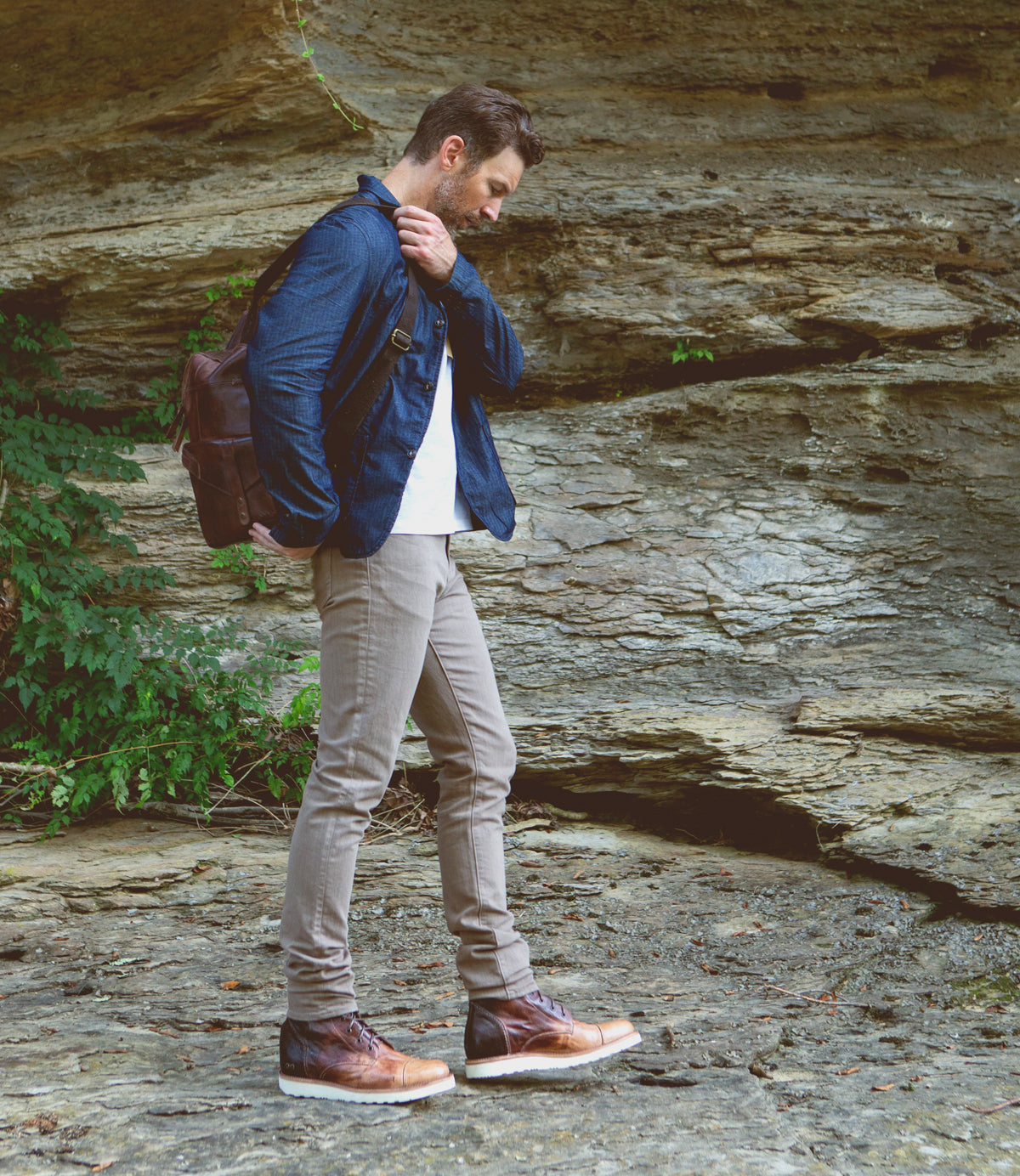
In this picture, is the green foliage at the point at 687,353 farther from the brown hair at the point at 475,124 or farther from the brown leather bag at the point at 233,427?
the brown leather bag at the point at 233,427

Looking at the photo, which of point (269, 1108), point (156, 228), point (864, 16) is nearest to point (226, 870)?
point (269, 1108)

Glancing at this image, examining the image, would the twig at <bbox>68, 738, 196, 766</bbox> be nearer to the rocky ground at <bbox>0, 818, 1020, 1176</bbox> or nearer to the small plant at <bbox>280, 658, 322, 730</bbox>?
the rocky ground at <bbox>0, 818, 1020, 1176</bbox>

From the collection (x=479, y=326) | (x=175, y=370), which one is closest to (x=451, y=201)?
(x=479, y=326)

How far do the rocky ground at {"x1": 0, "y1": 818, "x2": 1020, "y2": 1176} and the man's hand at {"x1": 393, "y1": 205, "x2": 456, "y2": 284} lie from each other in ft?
6.10

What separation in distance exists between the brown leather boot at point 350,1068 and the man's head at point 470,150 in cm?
189

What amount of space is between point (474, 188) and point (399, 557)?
3.04ft

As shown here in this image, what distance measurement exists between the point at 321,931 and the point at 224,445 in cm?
108

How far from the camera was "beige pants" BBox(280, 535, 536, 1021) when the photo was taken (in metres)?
2.19

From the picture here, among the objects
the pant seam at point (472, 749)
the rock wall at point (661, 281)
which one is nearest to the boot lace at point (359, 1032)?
the pant seam at point (472, 749)

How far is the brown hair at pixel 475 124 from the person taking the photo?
242cm

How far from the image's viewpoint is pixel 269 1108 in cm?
218

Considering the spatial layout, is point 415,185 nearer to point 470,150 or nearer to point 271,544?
point 470,150

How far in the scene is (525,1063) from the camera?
2.30 meters

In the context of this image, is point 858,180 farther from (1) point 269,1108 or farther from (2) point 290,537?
(1) point 269,1108
